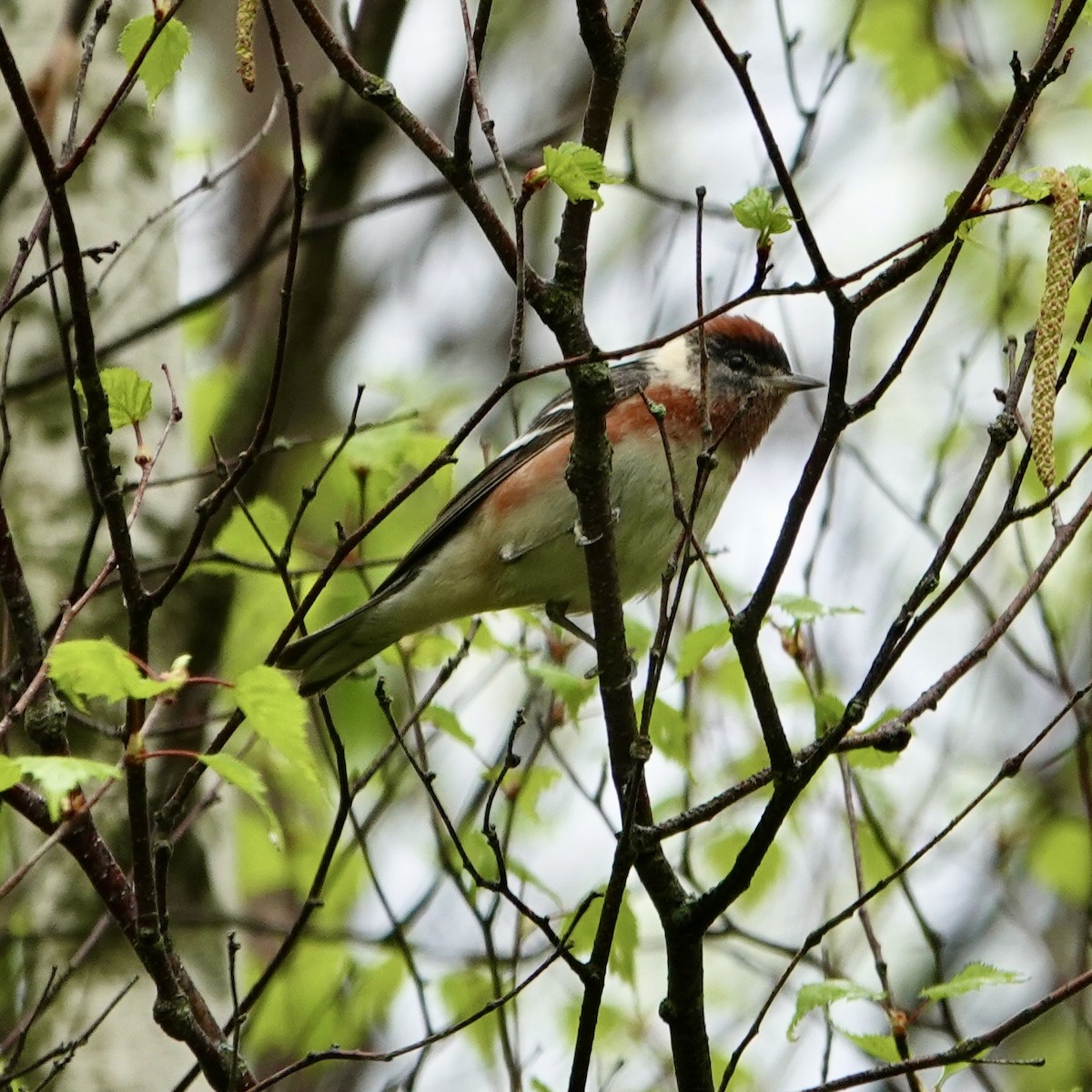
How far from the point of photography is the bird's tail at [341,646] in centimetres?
486

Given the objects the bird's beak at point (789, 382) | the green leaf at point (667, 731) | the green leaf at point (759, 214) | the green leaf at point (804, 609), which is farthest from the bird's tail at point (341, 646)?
the green leaf at point (759, 214)

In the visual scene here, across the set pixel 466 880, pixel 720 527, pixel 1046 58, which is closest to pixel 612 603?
pixel 1046 58

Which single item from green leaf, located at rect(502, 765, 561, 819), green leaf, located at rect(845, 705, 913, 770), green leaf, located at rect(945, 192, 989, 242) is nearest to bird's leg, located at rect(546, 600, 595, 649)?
green leaf, located at rect(502, 765, 561, 819)

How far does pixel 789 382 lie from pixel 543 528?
4.08ft

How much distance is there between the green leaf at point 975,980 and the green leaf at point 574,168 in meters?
1.76

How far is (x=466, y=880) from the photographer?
6824 millimetres

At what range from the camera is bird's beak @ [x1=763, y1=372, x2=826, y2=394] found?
18.6 ft

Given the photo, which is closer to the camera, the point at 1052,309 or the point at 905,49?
the point at 1052,309

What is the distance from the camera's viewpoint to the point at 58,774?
211 cm

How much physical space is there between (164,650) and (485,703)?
4.92m

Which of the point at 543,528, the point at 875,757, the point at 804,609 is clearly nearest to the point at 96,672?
the point at 804,609

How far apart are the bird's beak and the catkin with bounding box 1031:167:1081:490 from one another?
287 centimetres

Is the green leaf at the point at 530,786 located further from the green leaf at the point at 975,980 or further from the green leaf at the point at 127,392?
the green leaf at the point at 127,392

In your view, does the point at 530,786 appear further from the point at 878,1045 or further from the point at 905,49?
the point at 905,49
